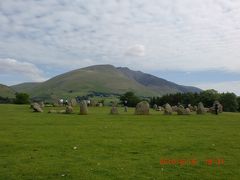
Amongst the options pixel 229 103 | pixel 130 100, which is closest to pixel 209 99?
pixel 229 103

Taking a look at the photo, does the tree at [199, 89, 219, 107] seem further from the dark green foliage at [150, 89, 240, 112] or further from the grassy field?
the grassy field

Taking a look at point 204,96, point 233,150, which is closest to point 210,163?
point 233,150

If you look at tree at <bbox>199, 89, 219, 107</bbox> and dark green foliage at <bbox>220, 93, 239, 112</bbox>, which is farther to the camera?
tree at <bbox>199, 89, 219, 107</bbox>

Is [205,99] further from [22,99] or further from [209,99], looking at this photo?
[22,99]

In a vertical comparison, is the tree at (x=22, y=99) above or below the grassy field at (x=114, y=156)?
above

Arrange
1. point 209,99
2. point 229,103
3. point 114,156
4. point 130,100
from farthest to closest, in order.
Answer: point 130,100 → point 209,99 → point 229,103 → point 114,156

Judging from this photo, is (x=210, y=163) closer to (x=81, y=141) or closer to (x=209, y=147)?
(x=209, y=147)

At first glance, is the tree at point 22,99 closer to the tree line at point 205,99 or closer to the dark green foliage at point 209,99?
the tree line at point 205,99

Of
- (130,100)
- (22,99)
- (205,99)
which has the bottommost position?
(22,99)


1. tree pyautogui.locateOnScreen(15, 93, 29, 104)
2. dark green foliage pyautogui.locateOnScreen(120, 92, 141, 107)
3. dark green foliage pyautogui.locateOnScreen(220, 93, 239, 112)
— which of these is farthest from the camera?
dark green foliage pyautogui.locateOnScreen(120, 92, 141, 107)
